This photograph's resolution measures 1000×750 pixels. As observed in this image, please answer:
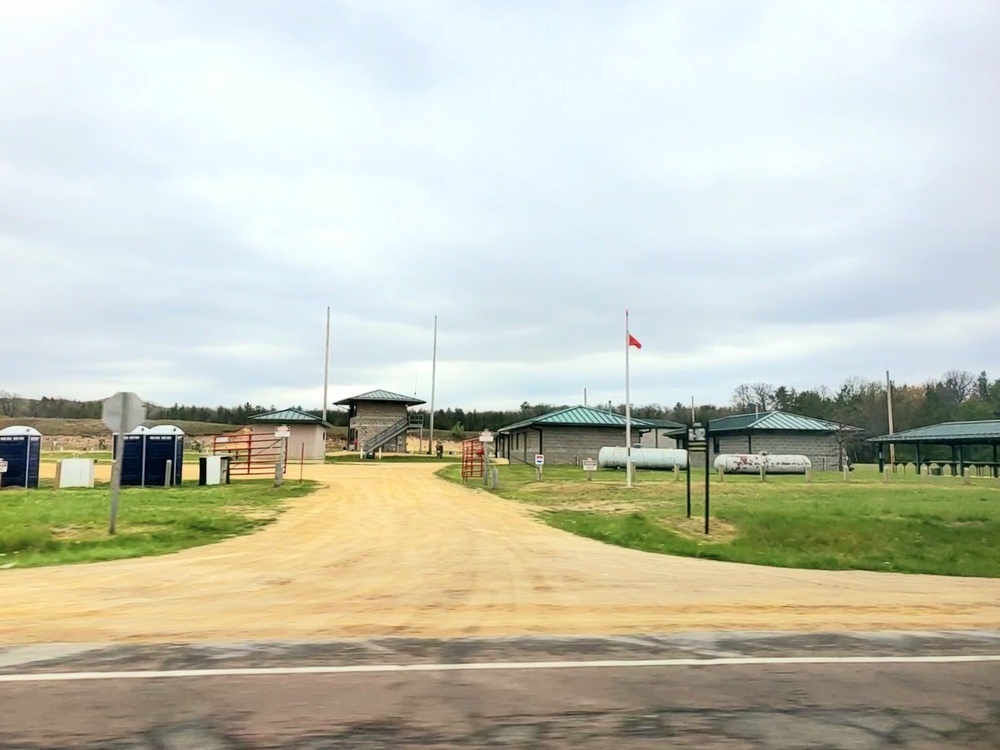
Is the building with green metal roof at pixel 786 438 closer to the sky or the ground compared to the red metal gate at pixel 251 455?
closer to the sky

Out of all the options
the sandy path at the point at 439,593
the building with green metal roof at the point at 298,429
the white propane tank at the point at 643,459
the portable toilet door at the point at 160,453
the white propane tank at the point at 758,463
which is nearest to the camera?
the sandy path at the point at 439,593

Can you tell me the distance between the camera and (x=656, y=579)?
35.8 feet

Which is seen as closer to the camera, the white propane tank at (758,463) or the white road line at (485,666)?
the white road line at (485,666)

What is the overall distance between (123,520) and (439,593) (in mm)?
9970

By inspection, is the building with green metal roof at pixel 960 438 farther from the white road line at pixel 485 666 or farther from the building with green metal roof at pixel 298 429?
the white road line at pixel 485 666

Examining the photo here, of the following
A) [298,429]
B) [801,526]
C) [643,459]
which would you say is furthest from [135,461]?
[643,459]

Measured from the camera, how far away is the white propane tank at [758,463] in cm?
4225

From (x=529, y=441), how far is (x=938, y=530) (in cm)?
3378

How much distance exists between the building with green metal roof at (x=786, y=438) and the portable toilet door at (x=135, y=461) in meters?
35.1

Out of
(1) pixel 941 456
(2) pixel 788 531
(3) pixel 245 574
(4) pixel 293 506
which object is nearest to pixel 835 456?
(1) pixel 941 456

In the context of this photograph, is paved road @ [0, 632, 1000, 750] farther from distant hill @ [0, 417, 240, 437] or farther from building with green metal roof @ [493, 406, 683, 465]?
distant hill @ [0, 417, 240, 437]

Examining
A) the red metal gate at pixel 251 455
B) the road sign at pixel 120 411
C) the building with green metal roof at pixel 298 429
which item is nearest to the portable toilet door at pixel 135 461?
the red metal gate at pixel 251 455

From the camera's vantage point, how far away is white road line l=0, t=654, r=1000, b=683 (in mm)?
5438

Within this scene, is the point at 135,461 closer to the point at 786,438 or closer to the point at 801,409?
the point at 786,438
